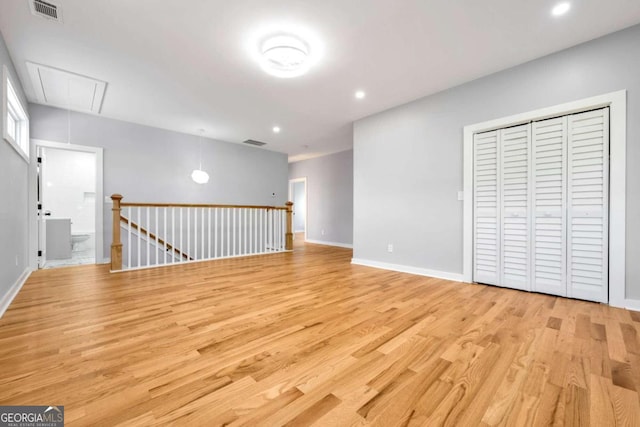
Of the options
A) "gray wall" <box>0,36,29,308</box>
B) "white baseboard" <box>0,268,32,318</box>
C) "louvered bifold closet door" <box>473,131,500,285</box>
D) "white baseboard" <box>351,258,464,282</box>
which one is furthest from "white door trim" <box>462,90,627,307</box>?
"gray wall" <box>0,36,29,308</box>

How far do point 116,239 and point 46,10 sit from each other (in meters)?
2.79

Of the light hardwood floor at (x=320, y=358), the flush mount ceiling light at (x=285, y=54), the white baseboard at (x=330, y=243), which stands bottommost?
the white baseboard at (x=330, y=243)

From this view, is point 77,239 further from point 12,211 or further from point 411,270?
point 411,270

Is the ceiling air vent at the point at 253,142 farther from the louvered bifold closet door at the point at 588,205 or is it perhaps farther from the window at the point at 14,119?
the louvered bifold closet door at the point at 588,205

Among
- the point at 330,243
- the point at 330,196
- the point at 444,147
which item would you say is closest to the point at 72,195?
the point at 330,196

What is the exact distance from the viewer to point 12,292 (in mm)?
2699

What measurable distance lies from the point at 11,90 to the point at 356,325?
176 inches

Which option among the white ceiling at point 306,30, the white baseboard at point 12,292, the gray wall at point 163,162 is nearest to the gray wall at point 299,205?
the gray wall at point 163,162

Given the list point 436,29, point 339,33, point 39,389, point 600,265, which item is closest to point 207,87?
point 339,33

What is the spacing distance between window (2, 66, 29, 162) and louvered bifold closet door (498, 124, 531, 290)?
5115 mm

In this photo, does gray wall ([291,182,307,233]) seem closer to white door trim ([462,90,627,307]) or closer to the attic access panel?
the attic access panel

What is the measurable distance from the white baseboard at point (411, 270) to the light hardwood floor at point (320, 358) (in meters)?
0.55

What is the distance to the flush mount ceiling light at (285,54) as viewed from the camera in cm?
243

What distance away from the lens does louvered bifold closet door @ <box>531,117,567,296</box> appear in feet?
8.88
